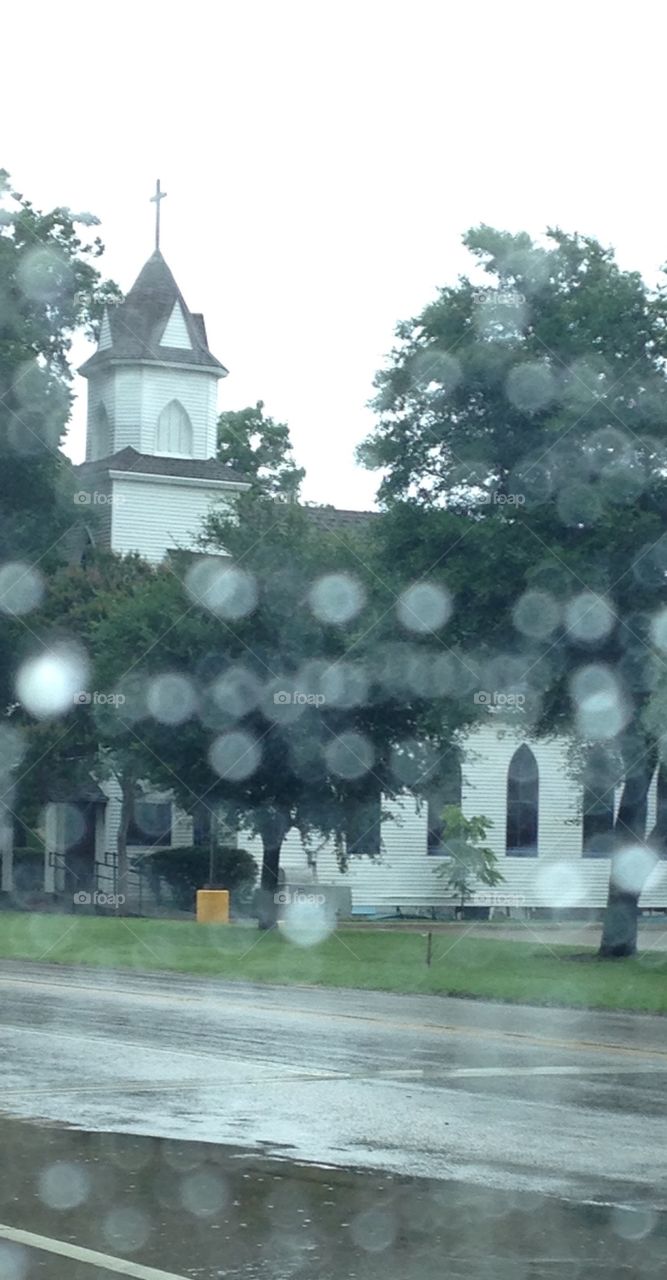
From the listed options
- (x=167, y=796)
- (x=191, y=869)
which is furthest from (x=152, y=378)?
(x=191, y=869)

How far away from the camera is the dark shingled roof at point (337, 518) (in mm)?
40656

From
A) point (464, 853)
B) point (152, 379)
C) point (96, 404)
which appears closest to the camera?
point (464, 853)

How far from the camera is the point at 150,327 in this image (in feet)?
188

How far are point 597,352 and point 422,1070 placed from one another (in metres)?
17.7

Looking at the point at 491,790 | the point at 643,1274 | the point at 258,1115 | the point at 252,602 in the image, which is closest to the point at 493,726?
the point at 491,790

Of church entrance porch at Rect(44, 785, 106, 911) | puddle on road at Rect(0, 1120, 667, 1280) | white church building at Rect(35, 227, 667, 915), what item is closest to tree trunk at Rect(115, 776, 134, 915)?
white church building at Rect(35, 227, 667, 915)

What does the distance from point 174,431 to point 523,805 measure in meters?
14.2

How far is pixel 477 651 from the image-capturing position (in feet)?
108

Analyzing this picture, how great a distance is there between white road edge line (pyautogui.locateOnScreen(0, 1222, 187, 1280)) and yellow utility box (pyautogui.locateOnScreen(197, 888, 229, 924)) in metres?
34.5

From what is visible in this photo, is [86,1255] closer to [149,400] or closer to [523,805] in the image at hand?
[149,400]

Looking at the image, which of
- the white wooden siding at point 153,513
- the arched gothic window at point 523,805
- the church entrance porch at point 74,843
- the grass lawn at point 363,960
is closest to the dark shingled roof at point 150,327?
the white wooden siding at point 153,513

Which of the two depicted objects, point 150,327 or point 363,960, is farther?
point 150,327

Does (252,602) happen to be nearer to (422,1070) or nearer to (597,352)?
(597,352)

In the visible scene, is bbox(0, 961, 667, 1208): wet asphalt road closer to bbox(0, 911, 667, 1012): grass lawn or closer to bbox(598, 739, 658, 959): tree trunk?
bbox(0, 911, 667, 1012): grass lawn
